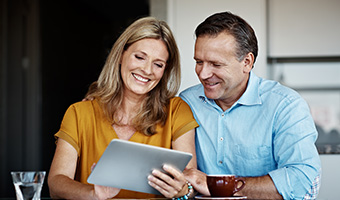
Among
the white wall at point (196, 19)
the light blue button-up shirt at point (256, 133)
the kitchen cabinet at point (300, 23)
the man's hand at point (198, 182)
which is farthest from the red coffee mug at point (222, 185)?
the kitchen cabinet at point (300, 23)

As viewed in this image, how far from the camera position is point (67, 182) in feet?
6.34

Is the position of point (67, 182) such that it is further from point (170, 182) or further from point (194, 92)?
point (194, 92)

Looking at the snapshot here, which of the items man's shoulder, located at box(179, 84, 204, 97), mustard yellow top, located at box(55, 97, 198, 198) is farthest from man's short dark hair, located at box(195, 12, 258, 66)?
mustard yellow top, located at box(55, 97, 198, 198)

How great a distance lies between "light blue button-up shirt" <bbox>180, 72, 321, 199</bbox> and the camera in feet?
6.64

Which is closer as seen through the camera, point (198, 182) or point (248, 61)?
point (198, 182)

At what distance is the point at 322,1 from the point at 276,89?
6.62 feet

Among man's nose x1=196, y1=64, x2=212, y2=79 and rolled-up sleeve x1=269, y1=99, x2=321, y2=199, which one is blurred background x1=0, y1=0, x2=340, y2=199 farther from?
rolled-up sleeve x1=269, y1=99, x2=321, y2=199

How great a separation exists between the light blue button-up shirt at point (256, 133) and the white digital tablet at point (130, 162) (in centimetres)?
65

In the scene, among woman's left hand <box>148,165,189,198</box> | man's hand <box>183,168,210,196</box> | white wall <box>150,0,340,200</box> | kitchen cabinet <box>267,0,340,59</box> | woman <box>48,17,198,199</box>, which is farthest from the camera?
kitchen cabinet <box>267,0,340,59</box>

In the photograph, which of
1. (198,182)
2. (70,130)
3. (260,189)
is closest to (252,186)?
(260,189)

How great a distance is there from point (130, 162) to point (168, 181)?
202 mm

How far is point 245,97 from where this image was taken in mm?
2215

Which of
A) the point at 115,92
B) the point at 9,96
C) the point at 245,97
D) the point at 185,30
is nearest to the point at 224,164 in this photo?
the point at 245,97

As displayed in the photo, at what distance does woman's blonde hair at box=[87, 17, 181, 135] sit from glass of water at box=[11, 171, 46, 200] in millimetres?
781
